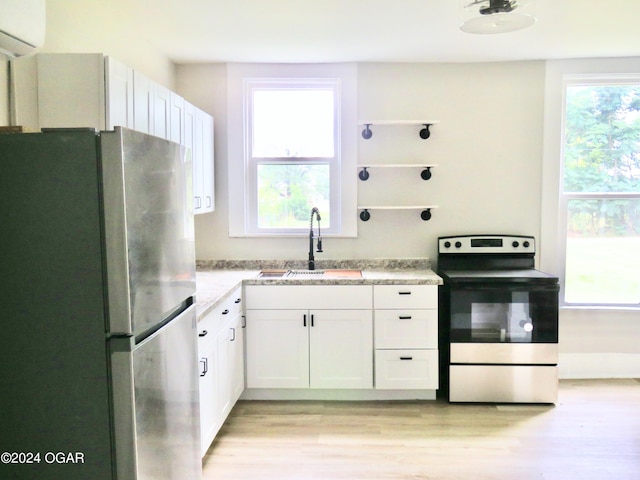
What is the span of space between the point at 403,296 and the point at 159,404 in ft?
6.98

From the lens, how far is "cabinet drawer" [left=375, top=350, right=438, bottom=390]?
353 cm

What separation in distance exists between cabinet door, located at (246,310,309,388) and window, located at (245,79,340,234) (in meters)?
0.79

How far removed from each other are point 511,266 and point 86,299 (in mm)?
3216

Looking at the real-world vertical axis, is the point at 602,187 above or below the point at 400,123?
below

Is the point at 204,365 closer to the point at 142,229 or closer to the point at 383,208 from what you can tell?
the point at 142,229

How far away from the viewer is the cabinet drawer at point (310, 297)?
352cm

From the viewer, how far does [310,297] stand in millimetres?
3520

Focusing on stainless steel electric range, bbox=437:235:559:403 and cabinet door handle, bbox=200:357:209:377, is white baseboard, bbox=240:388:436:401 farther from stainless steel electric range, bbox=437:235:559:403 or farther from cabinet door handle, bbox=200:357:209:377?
cabinet door handle, bbox=200:357:209:377

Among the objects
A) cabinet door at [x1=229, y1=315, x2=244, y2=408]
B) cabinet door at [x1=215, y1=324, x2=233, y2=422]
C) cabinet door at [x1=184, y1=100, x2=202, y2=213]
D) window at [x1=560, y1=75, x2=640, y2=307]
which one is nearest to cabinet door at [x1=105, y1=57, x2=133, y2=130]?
cabinet door at [x1=184, y1=100, x2=202, y2=213]

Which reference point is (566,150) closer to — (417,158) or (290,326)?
(417,158)

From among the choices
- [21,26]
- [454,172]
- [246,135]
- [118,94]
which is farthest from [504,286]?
[21,26]

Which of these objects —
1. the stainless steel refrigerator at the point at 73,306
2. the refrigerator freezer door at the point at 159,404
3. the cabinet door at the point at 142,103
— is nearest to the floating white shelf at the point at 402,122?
the cabinet door at the point at 142,103

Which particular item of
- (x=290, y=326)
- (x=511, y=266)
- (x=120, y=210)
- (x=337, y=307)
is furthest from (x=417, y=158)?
(x=120, y=210)

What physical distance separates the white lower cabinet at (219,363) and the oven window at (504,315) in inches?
55.7
